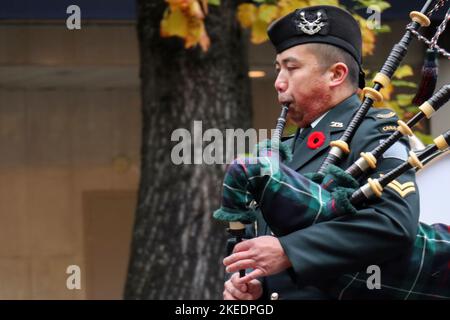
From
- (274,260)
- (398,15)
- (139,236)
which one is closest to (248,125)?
(139,236)

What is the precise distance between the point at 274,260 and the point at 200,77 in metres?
4.35

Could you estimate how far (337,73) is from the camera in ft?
12.1

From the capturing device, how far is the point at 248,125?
782cm

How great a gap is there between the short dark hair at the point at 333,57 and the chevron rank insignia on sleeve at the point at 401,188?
1.72 feet

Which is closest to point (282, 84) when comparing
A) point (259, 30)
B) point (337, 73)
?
point (337, 73)

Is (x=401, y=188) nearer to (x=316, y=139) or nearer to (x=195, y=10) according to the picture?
(x=316, y=139)

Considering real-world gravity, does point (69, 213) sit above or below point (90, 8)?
below

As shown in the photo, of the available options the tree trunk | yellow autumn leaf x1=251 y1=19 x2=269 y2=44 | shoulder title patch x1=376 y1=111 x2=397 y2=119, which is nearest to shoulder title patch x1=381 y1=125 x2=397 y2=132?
shoulder title patch x1=376 y1=111 x2=397 y2=119

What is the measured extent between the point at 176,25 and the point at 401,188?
152 inches

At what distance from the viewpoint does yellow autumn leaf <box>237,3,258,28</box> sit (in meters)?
7.36

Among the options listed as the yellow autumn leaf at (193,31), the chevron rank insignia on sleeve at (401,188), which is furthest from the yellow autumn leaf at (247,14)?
the chevron rank insignia on sleeve at (401,188)

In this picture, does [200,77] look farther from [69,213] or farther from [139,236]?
[69,213]

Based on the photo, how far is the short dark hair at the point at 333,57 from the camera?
12.1 feet

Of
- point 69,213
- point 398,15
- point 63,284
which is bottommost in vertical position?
point 63,284
